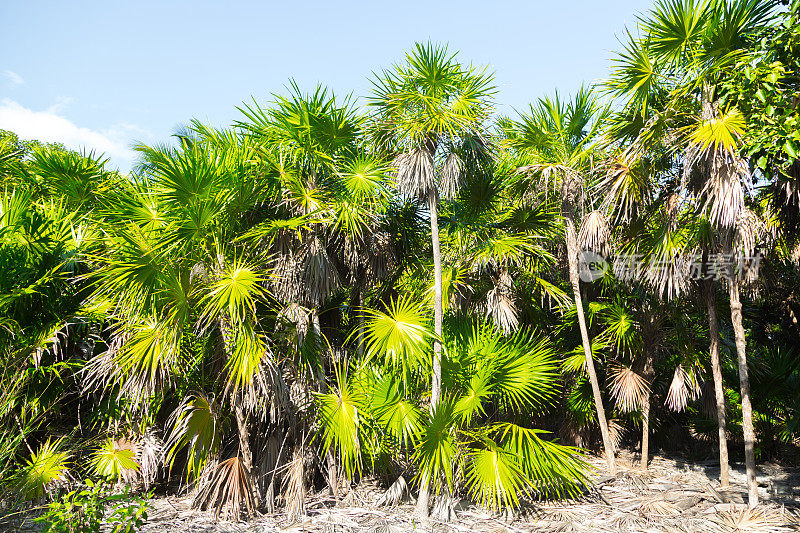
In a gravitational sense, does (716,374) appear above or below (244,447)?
above

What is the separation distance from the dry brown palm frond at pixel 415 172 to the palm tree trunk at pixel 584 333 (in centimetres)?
282

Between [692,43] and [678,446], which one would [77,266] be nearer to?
[692,43]

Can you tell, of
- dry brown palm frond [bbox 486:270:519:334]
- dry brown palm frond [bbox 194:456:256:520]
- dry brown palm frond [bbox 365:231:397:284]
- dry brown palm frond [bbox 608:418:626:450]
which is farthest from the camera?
dry brown palm frond [bbox 608:418:626:450]

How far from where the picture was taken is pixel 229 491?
5.76 m

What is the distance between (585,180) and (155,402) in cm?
660

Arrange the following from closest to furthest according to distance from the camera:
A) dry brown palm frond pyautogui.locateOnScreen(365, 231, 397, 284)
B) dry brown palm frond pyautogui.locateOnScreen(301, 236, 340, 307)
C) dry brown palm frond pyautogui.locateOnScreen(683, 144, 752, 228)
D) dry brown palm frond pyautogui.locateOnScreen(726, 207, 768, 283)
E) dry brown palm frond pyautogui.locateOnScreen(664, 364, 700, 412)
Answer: dry brown palm frond pyautogui.locateOnScreen(683, 144, 752, 228)
dry brown palm frond pyautogui.locateOnScreen(726, 207, 768, 283)
dry brown palm frond pyautogui.locateOnScreen(301, 236, 340, 307)
dry brown palm frond pyautogui.locateOnScreen(365, 231, 397, 284)
dry brown palm frond pyautogui.locateOnScreen(664, 364, 700, 412)

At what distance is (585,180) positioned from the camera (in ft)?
24.5

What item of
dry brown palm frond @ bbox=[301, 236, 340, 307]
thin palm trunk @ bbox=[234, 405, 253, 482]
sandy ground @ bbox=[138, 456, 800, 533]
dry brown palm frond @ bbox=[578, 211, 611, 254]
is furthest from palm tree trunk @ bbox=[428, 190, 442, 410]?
dry brown palm frond @ bbox=[578, 211, 611, 254]

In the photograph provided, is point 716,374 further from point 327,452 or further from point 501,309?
point 327,452

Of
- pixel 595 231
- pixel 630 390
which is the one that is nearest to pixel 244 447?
pixel 595 231

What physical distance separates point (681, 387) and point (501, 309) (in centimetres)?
310

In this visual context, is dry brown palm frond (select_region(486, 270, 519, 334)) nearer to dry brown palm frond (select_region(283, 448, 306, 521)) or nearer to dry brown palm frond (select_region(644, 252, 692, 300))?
dry brown palm frond (select_region(644, 252, 692, 300))

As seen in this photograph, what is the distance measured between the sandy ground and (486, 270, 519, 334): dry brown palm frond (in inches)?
90.2

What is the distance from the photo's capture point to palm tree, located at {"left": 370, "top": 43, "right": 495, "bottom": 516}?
6.04 m
